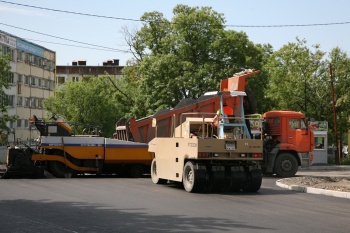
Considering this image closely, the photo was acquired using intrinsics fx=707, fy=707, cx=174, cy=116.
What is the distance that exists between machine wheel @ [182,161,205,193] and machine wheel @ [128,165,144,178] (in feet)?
27.3

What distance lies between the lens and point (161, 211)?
15352 millimetres

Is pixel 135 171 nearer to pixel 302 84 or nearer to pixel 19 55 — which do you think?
Result: pixel 302 84

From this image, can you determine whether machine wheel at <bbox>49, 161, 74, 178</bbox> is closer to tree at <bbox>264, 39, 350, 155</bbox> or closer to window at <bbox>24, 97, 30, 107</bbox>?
tree at <bbox>264, 39, 350, 155</bbox>

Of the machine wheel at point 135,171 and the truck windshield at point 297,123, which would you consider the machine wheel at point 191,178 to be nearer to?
the machine wheel at point 135,171

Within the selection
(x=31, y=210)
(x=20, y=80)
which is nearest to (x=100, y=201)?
(x=31, y=210)

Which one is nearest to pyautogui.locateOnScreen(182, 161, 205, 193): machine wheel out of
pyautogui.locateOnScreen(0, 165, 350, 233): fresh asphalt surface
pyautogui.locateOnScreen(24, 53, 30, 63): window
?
pyautogui.locateOnScreen(0, 165, 350, 233): fresh asphalt surface

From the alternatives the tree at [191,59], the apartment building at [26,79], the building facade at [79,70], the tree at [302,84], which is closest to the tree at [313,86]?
the tree at [302,84]

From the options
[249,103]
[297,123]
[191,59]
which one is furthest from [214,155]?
[191,59]

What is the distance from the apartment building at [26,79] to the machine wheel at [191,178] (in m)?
61.9

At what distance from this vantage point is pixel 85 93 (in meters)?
73.8

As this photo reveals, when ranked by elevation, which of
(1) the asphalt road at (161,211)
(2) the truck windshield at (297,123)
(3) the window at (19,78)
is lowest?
(1) the asphalt road at (161,211)

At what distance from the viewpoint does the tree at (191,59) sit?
167ft

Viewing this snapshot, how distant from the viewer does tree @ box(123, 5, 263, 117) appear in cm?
5091

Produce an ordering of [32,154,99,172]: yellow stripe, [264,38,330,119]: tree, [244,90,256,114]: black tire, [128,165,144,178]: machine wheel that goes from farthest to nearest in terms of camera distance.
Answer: [264,38,330,119]: tree → [128,165,144,178]: machine wheel → [244,90,256,114]: black tire → [32,154,99,172]: yellow stripe
